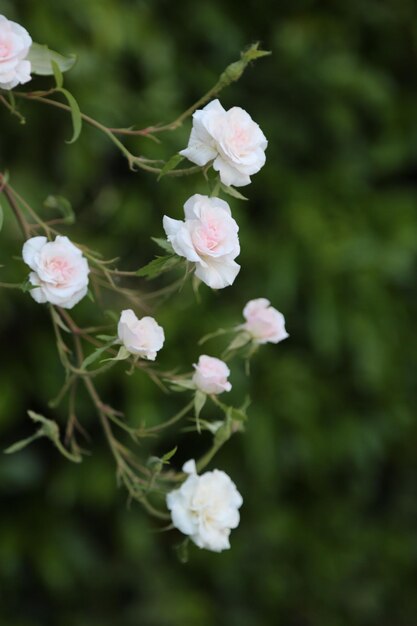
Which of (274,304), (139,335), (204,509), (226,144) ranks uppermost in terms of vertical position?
(226,144)

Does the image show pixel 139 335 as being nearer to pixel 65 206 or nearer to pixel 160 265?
pixel 160 265

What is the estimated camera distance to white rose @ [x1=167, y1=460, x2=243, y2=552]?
76 cm

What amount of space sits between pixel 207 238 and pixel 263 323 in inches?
7.5

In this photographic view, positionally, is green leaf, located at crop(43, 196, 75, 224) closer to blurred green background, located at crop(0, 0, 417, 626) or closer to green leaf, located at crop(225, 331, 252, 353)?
green leaf, located at crop(225, 331, 252, 353)

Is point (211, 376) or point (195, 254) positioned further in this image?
point (211, 376)

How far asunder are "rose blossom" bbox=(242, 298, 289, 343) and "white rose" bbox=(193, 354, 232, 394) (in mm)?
78

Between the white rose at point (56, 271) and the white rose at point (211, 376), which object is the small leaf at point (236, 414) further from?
the white rose at point (56, 271)

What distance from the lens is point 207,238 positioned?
26.1 inches

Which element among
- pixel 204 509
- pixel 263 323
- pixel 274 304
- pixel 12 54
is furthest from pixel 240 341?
pixel 274 304

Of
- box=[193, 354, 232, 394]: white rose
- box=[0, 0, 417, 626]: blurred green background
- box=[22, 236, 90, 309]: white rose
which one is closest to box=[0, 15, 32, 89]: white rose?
box=[22, 236, 90, 309]: white rose

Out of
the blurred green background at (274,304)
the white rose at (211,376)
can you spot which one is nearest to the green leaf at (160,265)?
the white rose at (211,376)

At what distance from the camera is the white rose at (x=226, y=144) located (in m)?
0.68

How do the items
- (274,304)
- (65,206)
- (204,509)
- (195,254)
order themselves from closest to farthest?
(195,254) < (204,509) < (65,206) < (274,304)

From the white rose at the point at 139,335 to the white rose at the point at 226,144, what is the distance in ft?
0.36
